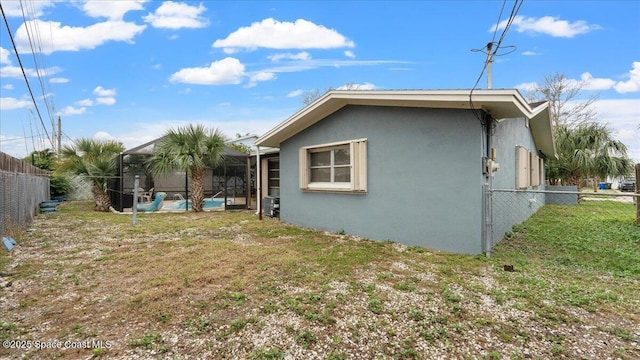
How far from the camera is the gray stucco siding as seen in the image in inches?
210

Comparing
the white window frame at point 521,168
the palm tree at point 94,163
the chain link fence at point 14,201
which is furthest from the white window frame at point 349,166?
the palm tree at point 94,163

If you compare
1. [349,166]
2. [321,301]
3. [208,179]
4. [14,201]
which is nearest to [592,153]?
[349,166]

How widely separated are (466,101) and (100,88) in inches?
798

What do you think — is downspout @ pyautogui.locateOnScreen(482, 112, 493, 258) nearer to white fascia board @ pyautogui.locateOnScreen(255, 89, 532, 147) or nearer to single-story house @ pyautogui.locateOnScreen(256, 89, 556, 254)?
single-story house @ pyautogui.locateOnScreen(256, 89, 556, 254)

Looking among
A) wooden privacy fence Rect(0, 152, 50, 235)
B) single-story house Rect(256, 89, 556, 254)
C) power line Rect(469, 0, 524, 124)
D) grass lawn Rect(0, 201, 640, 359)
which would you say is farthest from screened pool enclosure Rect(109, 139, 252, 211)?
power line Rect(469, 0, 524, 124)

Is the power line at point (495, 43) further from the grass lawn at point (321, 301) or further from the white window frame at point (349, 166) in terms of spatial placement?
the grass lawn at point (321, 301)

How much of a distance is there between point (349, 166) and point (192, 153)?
6.76 metres

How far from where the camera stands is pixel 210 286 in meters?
3.95

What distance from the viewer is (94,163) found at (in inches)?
475

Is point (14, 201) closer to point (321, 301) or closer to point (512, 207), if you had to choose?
point (321, 301)

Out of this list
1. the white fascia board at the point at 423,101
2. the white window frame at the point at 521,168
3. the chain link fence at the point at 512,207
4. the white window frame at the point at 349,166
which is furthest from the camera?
the white window frame at the point at 521,168

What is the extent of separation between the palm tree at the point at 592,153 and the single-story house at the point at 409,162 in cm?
839

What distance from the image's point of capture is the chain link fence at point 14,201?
21.3ft

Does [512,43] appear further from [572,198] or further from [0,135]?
[0,135]
